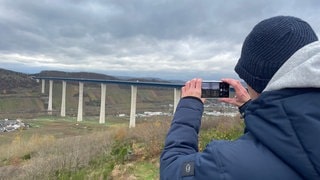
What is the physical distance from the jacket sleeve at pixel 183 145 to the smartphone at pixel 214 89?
12 cm

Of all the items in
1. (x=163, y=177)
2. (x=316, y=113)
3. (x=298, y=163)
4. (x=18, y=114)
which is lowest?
(x=18, y=114)

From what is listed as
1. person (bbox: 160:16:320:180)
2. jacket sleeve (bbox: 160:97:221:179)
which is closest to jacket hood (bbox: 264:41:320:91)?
person (bbox: 160:16:320:180)

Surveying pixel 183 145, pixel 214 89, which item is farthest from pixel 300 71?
pixel 214 89

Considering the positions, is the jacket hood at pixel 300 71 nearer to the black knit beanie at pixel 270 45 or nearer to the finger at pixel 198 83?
the black knit beanie at pixel 270 45

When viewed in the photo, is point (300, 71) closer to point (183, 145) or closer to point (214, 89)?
point (183, 145)

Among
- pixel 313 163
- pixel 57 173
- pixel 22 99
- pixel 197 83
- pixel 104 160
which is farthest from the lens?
pixel 22 99

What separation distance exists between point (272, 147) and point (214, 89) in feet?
1.98

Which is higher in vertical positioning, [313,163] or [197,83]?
[197,83]

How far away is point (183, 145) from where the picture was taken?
141 centimetres

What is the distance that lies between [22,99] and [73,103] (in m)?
10.3

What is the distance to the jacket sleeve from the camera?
4.18ft

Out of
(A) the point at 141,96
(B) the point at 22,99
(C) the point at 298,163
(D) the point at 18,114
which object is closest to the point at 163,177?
(C) the point at 298,163

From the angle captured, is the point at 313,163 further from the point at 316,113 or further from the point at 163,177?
the point at 163,177

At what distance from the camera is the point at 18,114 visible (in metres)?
68.4
